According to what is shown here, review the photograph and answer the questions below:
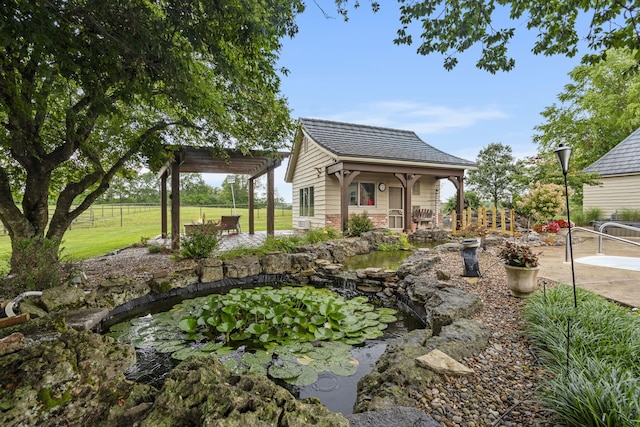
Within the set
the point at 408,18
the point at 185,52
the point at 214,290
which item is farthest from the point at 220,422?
the point at 214,290

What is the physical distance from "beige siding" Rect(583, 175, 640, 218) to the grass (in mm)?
11700

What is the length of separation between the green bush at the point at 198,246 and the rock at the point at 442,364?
16.0 ft

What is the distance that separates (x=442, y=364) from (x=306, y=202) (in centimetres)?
1120

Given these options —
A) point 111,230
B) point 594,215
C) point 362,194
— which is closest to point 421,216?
point 362,194

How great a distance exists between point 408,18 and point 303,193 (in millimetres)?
10258

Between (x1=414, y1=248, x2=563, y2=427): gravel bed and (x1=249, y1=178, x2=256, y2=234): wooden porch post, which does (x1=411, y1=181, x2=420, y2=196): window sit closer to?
(x1=249, y1=178, x2=256, y2=234): wooden porch post

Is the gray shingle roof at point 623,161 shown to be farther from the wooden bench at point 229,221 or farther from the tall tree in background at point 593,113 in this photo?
the wooden bench at point 229,221

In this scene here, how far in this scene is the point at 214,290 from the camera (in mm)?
5082

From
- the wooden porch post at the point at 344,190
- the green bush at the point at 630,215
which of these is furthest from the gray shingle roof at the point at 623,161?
the wooden porch post at the point at 344,190

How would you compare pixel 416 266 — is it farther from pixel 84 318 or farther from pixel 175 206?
pixel 175 206

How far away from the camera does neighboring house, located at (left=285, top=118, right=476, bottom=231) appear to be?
9969 mm

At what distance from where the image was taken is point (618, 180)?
36.1 feet

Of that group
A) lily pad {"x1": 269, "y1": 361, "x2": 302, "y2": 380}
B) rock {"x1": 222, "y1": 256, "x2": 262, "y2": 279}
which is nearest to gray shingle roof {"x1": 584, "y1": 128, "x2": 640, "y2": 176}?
rock {"x1": 222, "y1": 256, "x2": 262, "y2": 279}

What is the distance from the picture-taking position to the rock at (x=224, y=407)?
1.09 metres
